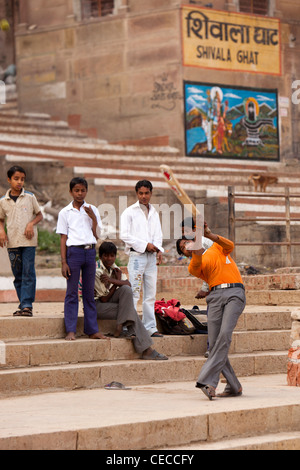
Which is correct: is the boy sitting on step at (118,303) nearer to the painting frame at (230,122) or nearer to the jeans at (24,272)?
the jeans at (24,272)

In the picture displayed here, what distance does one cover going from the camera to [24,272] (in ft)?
29.5

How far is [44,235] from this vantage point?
1717 centimetres

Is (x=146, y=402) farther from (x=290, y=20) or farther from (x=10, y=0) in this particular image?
(x=10, y=0)

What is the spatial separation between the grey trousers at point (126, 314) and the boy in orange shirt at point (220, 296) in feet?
4.27

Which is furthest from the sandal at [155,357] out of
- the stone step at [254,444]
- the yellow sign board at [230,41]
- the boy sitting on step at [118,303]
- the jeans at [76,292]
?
the yellow sign board at [230,41]

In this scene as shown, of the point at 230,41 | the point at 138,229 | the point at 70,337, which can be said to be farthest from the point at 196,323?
the point at 230,41

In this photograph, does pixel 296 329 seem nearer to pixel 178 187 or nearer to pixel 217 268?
pixel 217 268

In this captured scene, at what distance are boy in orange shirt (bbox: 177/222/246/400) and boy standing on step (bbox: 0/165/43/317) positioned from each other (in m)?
2.09

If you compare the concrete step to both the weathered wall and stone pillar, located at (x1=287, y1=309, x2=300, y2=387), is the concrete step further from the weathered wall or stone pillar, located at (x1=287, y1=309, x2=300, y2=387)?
the weathered wall

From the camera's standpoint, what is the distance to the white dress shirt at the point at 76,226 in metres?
8.68

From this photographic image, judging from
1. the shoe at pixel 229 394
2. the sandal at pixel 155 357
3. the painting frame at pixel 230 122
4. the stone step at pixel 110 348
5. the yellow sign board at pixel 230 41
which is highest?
the yellow sign board at pixel 230 41

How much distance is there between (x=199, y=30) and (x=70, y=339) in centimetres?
1441

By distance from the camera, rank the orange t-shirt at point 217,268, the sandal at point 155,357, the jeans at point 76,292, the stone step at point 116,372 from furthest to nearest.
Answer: the sandal at point 155,357 → the jeans at point 76,292 → the stone step at point 116,372 → the orange t-shirt at point 217,268

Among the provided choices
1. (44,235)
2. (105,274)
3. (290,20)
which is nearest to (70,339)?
(105,274)
